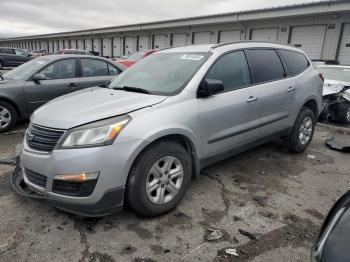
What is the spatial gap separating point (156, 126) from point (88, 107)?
0.71 meters

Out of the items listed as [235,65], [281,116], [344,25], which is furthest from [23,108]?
[344,25]

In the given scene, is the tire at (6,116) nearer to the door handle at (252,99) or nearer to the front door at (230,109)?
the front door at (230,109)

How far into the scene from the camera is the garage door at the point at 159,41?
86.7ft

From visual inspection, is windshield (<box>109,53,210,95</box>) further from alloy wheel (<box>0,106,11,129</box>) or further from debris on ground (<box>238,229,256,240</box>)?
alloy wheel (<box>0,106,11,129</box>)

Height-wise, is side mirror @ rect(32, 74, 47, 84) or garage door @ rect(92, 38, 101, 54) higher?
side mirror @ rect(32, 74, 47, 84)

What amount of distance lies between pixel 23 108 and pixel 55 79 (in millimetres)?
881

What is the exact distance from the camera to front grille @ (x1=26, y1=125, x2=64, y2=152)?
8.84 feet

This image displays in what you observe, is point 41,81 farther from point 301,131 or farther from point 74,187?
point 301,131

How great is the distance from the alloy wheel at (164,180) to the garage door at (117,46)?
3224 centimetres

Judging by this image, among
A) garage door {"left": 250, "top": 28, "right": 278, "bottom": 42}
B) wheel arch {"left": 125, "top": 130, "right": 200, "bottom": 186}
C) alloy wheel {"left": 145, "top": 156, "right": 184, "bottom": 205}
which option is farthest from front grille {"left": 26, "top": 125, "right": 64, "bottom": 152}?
garage door {"left": 250, "top": 28, "right": 278, "bottom": 42}

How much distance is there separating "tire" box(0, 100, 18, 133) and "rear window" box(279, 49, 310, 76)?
5080 mm

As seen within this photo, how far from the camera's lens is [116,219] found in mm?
3018

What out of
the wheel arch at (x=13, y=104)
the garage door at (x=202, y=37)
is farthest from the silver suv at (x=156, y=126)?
the garage door at (x=202, y=37)

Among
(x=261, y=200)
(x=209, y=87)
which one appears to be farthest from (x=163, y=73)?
(x=261, y=200)
